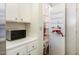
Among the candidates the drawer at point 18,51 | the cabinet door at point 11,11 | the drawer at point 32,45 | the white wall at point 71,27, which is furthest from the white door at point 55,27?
the cabinet door at point 11,11

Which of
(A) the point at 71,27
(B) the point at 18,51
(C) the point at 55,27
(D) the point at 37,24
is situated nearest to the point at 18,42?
(B) the point at 18,51

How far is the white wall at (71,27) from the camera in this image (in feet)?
4.21

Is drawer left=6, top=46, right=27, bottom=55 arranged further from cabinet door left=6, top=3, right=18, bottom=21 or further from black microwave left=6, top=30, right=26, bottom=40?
cabinet door left=6, top=3, right=18, bottom=21

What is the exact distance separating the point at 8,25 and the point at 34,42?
329 mm

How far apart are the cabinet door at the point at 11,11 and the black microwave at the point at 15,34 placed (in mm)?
134

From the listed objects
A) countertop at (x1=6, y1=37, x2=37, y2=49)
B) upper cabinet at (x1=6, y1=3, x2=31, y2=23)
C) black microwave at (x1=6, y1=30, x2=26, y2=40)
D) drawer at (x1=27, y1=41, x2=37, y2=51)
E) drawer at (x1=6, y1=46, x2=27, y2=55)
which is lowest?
drawer at (x1=6, y1=46, x2=27, y2=55)

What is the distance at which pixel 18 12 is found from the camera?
1.27 meters

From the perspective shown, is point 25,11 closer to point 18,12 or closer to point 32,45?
point 18,12

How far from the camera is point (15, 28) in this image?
1307mm

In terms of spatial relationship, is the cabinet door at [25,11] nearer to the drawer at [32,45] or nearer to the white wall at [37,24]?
the white wall at [37,24]

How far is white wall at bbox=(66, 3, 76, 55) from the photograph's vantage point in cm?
128

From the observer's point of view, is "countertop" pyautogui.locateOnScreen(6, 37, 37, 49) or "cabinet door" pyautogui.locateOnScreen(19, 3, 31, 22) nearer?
"countertop" pyautogui.locateOnScreen(6, 37, 37, 49)

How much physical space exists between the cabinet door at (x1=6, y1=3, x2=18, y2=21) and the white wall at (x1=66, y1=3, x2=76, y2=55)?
21.5 inches

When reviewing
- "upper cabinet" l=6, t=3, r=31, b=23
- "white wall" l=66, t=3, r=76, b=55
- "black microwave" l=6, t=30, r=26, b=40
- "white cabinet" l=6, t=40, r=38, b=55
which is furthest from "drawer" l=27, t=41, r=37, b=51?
"white wall" l=66, t=3, r=76, b=55
